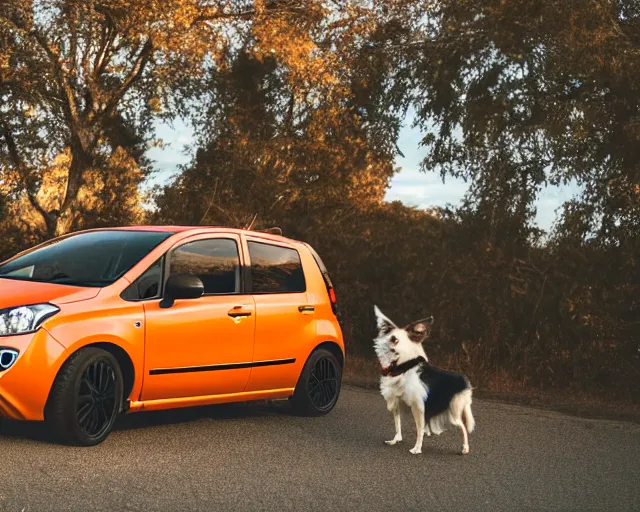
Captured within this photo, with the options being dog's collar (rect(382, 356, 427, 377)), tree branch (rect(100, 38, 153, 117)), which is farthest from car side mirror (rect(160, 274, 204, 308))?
tree branch (rect(100, 38, 153, 117))

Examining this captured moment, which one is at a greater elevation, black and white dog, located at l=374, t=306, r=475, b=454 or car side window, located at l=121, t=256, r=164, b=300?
car side window, located at l=121, t=256, r=164, b=300

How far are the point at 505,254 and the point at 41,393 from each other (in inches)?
432

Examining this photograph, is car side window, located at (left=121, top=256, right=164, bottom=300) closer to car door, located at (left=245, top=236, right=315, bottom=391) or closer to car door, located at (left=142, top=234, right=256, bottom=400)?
car door, located at (left=142, top=234, right=256, bottom=400)

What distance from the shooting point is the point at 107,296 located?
838 centimetres

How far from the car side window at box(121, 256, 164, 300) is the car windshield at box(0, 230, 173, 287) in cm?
13

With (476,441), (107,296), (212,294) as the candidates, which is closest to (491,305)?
(476,441)

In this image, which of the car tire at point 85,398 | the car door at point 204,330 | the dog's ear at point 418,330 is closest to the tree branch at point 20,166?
the car door at point 204,330

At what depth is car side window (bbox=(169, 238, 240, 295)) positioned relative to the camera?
30.6 ft

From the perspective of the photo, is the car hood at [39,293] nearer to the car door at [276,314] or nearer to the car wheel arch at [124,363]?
the car wheel arch at [124,363]

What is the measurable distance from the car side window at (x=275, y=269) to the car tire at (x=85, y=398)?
2059mm

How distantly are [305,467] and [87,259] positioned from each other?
2.70 meters

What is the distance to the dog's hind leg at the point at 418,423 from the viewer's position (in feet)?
29.3

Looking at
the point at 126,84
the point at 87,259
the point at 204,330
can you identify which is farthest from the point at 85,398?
the point at 126,84

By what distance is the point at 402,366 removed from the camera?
9062 mm
